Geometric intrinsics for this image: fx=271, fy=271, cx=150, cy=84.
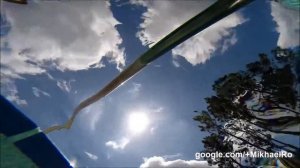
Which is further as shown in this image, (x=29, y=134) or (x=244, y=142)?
(x=244, y=142)

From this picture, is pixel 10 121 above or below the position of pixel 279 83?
below

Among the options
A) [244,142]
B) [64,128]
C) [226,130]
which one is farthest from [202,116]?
[64,128]

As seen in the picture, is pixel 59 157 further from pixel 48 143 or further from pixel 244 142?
pixel 244 142

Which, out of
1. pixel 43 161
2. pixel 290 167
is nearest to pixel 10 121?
pixel 43 161

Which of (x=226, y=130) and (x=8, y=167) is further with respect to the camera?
(x=226, y=130)

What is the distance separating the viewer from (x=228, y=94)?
1057cm

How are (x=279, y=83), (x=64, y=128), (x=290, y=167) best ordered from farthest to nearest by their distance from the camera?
(x=279, y=83) → (x=290, y=167) → (x=64, y=128)

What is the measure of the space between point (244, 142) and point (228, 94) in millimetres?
2138

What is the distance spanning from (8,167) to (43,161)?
0.86 ft

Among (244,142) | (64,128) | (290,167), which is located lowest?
(64,128)

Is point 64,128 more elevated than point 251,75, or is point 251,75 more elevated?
point 251,75

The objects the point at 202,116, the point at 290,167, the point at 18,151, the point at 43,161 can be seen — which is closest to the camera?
the point at 18,151

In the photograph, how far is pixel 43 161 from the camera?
227 cm

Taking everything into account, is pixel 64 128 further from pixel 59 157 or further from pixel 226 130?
pixel 226 130
